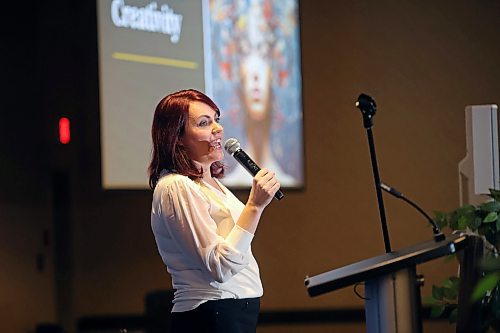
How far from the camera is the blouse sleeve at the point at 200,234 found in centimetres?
189

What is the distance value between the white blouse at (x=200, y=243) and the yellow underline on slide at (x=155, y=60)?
231 cm

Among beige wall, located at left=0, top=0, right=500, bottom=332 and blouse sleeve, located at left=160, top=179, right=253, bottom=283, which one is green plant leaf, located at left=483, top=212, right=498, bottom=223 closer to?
blouse sleeve, located at left=160, top=179, right=253, bottom=283

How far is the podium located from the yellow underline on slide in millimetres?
2761

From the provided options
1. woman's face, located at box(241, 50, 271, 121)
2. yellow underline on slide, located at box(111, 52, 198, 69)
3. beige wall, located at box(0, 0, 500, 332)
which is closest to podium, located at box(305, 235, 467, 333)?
yellow underline on slide, located at box(111, 52, 198, 69)

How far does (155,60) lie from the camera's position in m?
4.35

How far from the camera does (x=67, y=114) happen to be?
4391 millimetres

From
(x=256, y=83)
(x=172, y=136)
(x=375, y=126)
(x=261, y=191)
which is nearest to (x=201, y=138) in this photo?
(x=172, y=136)

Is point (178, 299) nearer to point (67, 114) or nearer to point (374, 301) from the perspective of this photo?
point (374, 301)

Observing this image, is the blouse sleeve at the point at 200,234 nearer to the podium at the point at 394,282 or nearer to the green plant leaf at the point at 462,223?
the podium at the point at 394,282

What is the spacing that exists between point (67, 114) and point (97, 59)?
33cm

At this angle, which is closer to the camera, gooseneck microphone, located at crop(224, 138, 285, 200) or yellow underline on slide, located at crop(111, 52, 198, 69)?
gooseneck microphone, located at crop(224, 138, 285, 200)

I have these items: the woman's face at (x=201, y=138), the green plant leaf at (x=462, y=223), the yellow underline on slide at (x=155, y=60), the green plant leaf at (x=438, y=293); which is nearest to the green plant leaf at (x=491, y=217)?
the green plant leaf at (x=462, y=223)

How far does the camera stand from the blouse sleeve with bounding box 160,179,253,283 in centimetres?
189

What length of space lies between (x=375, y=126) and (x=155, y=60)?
1509 mm
